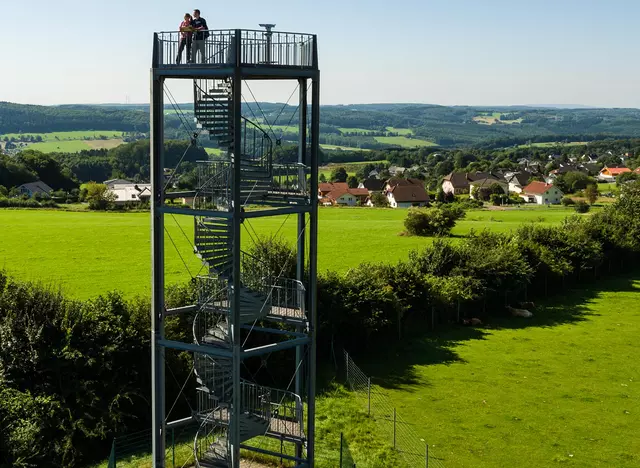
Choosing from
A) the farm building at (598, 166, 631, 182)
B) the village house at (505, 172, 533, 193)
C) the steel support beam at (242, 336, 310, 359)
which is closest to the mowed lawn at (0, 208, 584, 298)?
the steel support beam at (242, 336, 310, 359)

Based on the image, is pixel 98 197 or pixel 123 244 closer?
pixel 123 244

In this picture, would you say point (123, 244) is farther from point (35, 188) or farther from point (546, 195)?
point (546, 195)

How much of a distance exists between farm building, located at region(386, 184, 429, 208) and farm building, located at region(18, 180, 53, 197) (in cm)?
4499

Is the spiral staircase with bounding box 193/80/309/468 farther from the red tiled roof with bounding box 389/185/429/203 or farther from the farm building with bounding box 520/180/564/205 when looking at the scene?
the farm building with bounding box 520/180/564/205

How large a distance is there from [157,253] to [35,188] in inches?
3133

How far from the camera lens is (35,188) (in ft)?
291

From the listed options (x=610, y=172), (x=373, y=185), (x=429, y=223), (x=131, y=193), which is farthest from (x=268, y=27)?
(x=610, y=172)

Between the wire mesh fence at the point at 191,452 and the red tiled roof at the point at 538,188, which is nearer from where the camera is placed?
the wire mesh fence at the point at 191,452

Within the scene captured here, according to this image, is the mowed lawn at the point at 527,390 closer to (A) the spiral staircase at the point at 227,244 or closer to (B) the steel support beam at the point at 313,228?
(B) the steel support beam at the point at 313,228

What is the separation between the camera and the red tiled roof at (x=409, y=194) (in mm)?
101125

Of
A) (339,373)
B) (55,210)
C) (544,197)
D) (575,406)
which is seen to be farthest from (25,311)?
(544,197)

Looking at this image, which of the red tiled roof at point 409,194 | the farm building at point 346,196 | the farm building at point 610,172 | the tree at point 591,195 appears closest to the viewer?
the tree at point 591,195

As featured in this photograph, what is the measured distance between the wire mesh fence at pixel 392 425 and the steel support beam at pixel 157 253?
22.8 feet

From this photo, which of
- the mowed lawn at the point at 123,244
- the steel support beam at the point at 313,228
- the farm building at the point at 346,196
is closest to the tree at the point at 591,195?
the mowed lawn at the point at 123,244
